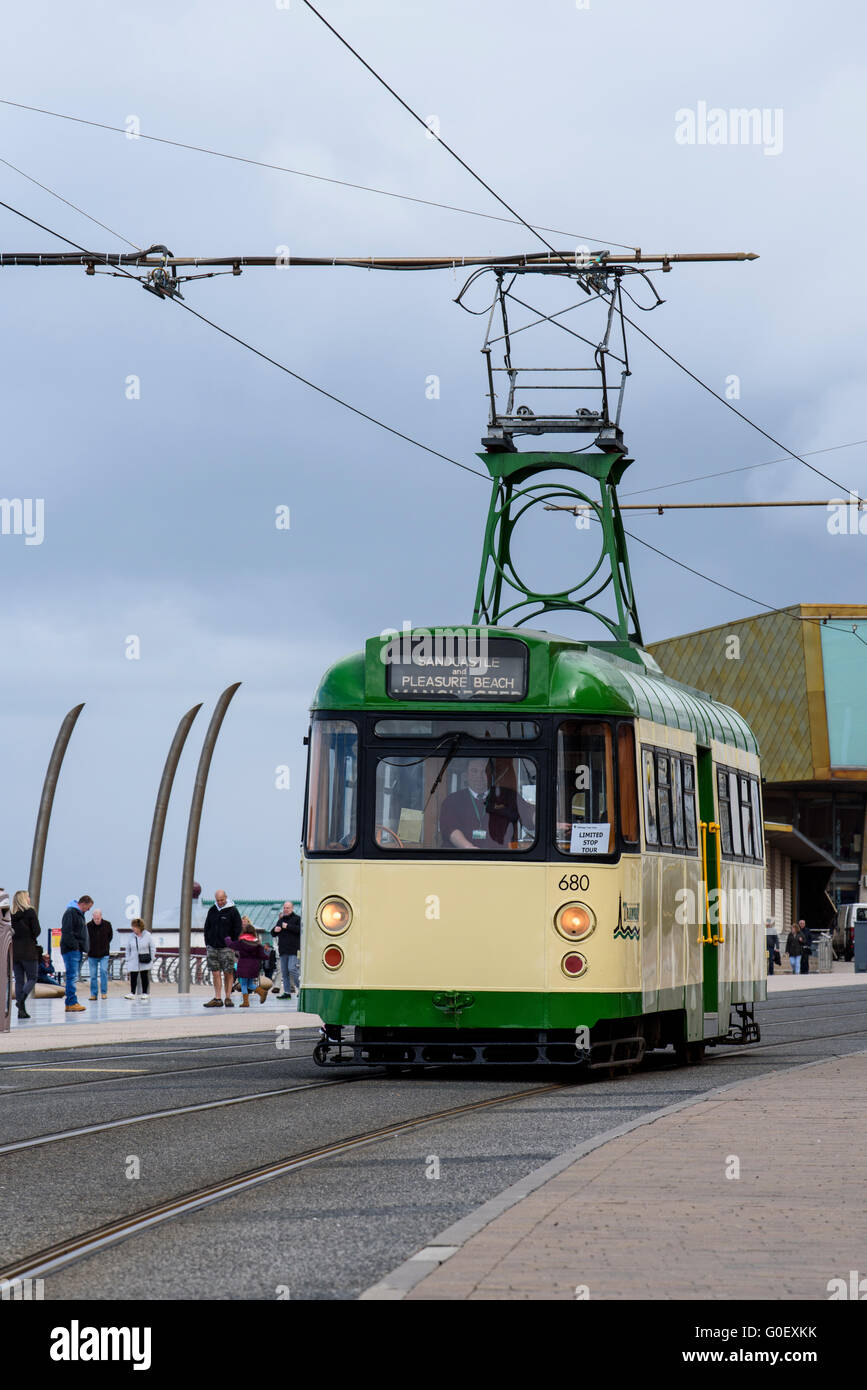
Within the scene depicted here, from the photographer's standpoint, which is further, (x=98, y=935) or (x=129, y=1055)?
(x=98, y=935)

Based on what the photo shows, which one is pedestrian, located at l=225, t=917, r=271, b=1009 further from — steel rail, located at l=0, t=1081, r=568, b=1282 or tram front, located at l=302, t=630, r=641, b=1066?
steel rail, located at l=0, t=1081, r=568, b=1282

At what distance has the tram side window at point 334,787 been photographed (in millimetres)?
16281

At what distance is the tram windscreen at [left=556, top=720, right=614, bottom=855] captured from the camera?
16.1m

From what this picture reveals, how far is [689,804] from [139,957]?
763 inches

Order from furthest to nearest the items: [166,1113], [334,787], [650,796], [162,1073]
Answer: [162,1073] → [650,796] → [334,787] → [166,1113]

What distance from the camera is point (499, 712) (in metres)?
16.2

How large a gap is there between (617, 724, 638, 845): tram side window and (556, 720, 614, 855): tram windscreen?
8 cm

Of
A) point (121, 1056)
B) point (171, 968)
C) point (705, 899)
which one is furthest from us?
point (171, 968)

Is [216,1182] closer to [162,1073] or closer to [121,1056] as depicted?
[162,1073]

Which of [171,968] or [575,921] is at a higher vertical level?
[171,968]

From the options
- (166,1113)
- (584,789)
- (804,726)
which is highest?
(804,726)

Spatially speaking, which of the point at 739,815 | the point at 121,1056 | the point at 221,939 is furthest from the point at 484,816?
the point at 221,939

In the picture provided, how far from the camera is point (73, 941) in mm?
32500
